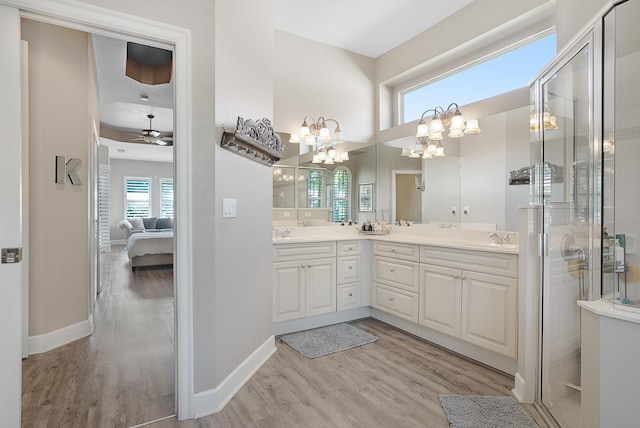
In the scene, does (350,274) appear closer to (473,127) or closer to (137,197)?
(473,127)

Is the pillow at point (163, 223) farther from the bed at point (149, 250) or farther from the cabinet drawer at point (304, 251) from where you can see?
the cabinet drawer at point (304, 251)

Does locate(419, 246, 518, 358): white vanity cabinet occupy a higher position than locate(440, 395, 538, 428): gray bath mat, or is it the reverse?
locate(419, 246, 518, 358): white vanity cabinet

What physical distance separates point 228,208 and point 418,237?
7.20 ft

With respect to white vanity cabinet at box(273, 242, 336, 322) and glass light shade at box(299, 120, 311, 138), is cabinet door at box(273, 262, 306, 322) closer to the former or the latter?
white vanity cabinet at box(273, 242, 336, 322)

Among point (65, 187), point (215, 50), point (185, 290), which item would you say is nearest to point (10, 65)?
point (215, 50)

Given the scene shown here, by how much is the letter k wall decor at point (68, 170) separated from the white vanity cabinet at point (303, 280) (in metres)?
1.89

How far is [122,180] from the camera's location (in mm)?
10203

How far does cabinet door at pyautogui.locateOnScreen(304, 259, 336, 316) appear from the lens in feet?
10.5

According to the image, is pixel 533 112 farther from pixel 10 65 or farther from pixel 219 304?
pixel 10 65

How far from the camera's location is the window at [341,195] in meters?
3.99

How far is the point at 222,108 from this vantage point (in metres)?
2.06

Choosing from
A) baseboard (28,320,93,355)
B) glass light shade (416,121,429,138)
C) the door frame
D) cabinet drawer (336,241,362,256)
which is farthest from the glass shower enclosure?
baseboard (28,320,93,355)

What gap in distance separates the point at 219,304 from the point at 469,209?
7.95 feet

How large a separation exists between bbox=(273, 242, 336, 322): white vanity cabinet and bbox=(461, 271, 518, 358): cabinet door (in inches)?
48.2
